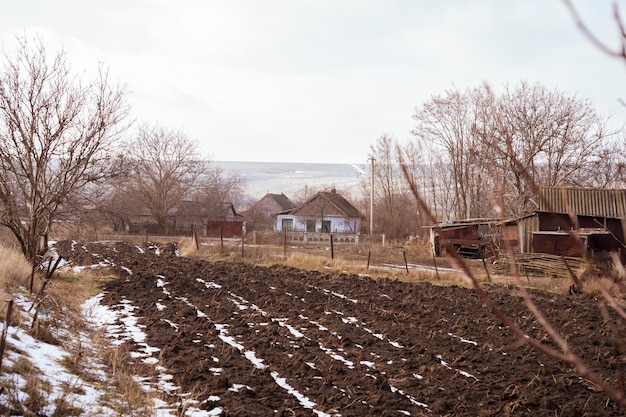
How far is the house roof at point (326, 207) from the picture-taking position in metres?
61.3

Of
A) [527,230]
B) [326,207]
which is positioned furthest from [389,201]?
[527,230]

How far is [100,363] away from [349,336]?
4.72m

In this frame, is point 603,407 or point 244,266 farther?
point 244,266

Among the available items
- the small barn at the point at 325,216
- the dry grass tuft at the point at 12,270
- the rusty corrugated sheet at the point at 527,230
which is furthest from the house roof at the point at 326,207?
the dry grass tuft at the point at 12,270

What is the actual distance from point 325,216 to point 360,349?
166ft

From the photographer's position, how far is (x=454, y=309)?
15.5 metres

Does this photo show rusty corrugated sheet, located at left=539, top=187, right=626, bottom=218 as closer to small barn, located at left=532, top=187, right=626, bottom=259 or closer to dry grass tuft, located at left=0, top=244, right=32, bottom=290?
small barn, located at left=532, top=187, right=626, bottom=259

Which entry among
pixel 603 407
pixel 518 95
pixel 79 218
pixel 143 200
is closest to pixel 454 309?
pixel 603 407

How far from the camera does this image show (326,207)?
61844mm

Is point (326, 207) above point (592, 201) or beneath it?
above

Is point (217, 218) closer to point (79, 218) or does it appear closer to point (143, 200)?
point (143, 200)

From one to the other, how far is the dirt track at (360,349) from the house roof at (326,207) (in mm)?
41631

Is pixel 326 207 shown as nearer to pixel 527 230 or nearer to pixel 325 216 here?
pixel 325 216

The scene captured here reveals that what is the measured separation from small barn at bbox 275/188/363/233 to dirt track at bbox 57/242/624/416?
136 ft
